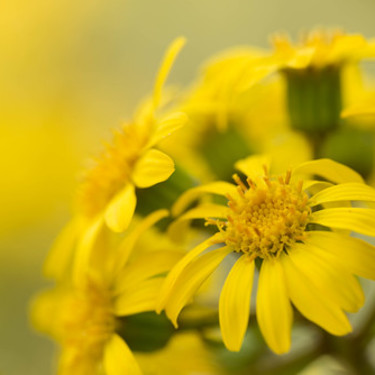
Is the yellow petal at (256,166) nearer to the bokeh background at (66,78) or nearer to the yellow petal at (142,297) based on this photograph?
the yellow petal at (142,297)

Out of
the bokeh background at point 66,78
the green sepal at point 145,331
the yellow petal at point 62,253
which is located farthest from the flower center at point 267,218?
the bokeh background at point 66,78

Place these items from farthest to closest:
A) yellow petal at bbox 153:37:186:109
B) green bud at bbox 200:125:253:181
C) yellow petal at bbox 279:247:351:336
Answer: green bud at bbox 200:125:253:181 → yellow petal at bbox 153:37:186:109 → yellow petal at bbox 279:247:351:336

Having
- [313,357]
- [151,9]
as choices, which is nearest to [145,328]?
[313,357]

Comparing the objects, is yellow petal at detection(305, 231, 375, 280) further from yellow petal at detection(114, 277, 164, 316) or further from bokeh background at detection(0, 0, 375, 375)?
bokeh background at detection(0, 0, 375, 375)

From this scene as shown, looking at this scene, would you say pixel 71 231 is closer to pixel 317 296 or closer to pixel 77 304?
pixel 77 304

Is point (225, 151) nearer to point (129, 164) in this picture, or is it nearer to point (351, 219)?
point (129, 164)

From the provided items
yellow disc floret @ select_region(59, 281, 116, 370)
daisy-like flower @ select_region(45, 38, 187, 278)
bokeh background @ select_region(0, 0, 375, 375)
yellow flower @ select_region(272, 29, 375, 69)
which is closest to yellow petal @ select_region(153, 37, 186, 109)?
daisy-like flower @ select_region(45, 38, 187, 278)

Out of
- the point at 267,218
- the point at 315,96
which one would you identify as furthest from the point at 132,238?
the point at 315,96
